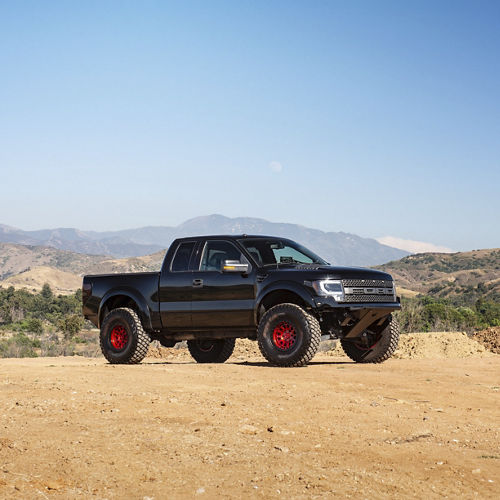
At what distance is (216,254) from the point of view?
14273mm

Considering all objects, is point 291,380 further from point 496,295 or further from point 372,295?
point 496,295

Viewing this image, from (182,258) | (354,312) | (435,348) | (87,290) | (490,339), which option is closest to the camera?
(354,312)

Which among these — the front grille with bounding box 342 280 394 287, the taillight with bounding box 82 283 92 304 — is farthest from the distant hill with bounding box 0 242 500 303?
the taillight with bounding box 82 283 92 304

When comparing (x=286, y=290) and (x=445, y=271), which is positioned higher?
(x=445, y=271)

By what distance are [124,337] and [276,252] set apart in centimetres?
340

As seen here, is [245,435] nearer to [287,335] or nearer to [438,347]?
[287,335]

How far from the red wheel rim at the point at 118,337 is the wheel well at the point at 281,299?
2929mm

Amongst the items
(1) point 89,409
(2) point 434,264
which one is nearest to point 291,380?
(1) point 89,409

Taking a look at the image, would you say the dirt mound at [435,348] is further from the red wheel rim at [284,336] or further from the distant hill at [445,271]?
the distant hill at [445,271]

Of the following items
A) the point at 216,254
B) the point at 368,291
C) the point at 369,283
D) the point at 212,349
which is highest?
the point at 216,254

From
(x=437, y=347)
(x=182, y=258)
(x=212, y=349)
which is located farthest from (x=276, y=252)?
(x=437, y=347)

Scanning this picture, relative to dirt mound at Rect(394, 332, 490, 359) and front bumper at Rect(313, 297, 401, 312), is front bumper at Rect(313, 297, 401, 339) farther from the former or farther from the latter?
dirt mound at Rect(394, 332, 490, 359)

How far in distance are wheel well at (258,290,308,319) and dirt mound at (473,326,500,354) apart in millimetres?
11888

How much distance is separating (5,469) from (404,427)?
13.9 ft
